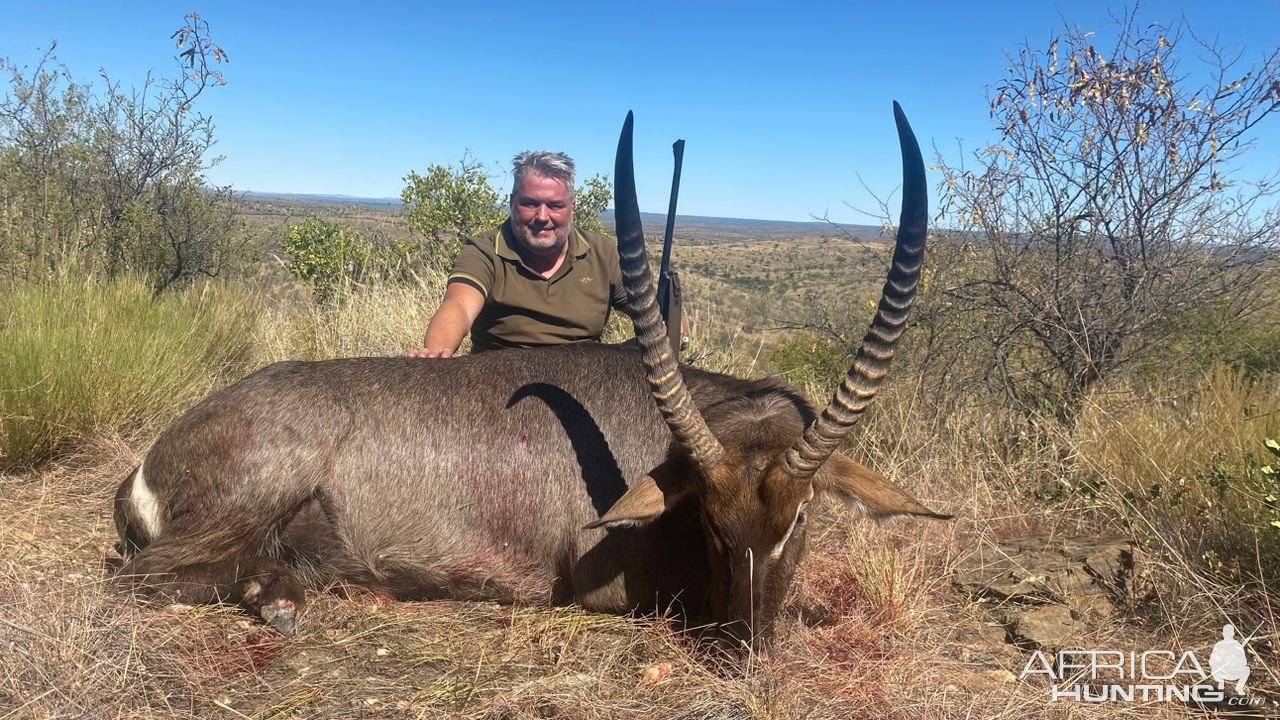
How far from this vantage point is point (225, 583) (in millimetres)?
3646

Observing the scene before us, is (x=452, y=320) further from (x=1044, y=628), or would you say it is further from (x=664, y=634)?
(x=1044, y=628)

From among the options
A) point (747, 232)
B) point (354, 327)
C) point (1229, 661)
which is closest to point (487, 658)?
point (1229, 661)

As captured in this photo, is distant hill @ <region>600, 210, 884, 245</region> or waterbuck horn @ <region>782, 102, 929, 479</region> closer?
waterbuck horn @ <region>782, 102, 929, 479</region>

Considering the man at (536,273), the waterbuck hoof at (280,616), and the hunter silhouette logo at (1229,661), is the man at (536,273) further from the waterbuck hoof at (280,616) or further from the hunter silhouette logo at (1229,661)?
the hunter silhouette logo at (1229,661)

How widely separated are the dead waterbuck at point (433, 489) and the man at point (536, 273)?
175cm

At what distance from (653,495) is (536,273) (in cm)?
309

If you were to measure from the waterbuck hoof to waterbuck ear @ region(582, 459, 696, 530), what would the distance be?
150cm

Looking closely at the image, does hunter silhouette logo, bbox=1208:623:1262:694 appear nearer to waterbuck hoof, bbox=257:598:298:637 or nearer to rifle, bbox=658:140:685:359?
rifle, bbox=658:140:685:359

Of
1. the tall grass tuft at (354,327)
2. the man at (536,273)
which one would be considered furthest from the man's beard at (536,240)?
the tall grass tuft at (354,327)

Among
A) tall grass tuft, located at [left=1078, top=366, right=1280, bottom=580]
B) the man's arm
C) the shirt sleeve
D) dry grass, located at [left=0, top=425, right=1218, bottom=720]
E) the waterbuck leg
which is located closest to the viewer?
dry grass, located at [left=0, top=425, right=1218, bottom=720]

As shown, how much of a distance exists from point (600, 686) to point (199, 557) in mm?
1982

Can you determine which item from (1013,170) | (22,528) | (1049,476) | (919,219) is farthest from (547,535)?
(1013,170)

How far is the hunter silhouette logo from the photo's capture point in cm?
305
